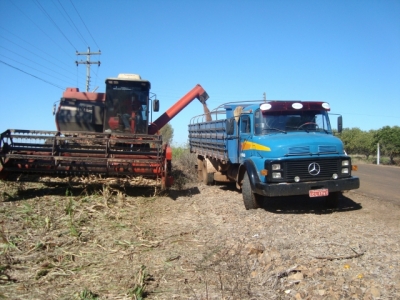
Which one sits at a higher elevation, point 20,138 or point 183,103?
point 183,103

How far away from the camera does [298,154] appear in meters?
7.80

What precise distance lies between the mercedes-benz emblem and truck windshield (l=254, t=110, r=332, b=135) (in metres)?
1.13

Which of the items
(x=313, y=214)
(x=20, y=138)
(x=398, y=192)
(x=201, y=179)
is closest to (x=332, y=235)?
(x=313, y=214)

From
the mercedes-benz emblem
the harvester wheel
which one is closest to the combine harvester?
the harvester wheel

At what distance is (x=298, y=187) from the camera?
7.61 meters

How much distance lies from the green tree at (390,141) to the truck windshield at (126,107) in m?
25.5

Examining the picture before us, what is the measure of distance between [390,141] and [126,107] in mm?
26373

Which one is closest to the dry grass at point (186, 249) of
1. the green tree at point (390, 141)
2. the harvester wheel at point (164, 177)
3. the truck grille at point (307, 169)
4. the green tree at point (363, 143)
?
the harvester wheel at point (164, 177)

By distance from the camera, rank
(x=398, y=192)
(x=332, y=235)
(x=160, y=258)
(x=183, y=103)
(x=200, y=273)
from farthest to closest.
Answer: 1. (x=183, y=103)
2. (x=398, y=192)
3. (x=332, y=235)
4. (x=160, y=258)
5. (x=200, y=273)

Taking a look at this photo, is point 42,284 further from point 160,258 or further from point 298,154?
point 298,154

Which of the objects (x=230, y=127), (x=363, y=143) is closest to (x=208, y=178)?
(x=230, y=127)

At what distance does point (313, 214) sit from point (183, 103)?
29.8 ft

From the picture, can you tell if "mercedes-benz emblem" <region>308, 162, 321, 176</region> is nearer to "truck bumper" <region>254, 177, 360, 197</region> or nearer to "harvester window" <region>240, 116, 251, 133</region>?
"truck bumper" <region>254, 177, 360, 197</region>

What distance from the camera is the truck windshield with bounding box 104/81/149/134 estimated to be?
12.7 meters
